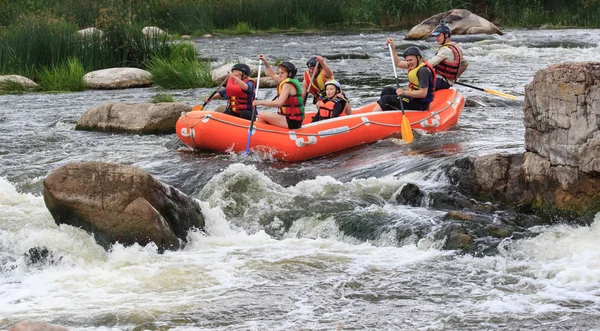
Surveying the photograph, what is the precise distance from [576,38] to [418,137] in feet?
35.4

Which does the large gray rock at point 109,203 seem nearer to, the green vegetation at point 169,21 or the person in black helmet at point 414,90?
the person in black helmet at point 414,90

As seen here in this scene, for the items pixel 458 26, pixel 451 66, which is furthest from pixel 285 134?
pixel 458 26

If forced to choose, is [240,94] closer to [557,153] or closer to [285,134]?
[285,134]

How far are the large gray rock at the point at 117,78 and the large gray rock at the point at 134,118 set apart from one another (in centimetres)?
331

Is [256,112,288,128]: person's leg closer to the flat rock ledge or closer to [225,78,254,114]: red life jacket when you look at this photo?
[225,78,254,114]: red life jacket

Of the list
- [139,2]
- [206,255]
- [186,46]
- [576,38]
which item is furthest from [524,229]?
[139,2]

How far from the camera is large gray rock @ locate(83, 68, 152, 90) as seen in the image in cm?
1427

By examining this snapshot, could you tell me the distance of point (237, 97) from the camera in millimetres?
9688

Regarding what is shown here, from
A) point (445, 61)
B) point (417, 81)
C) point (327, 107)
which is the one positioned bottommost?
point (327, 107)

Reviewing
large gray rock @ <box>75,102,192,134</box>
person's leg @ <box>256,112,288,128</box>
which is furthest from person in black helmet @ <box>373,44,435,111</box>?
large gray rock @ <box>75,102,192,134</box>

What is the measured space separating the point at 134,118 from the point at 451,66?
3877mm

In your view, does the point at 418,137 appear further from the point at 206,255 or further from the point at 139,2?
the point at 139,2

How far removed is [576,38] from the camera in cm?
1912

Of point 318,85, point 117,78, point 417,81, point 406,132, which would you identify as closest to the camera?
point 406,132
